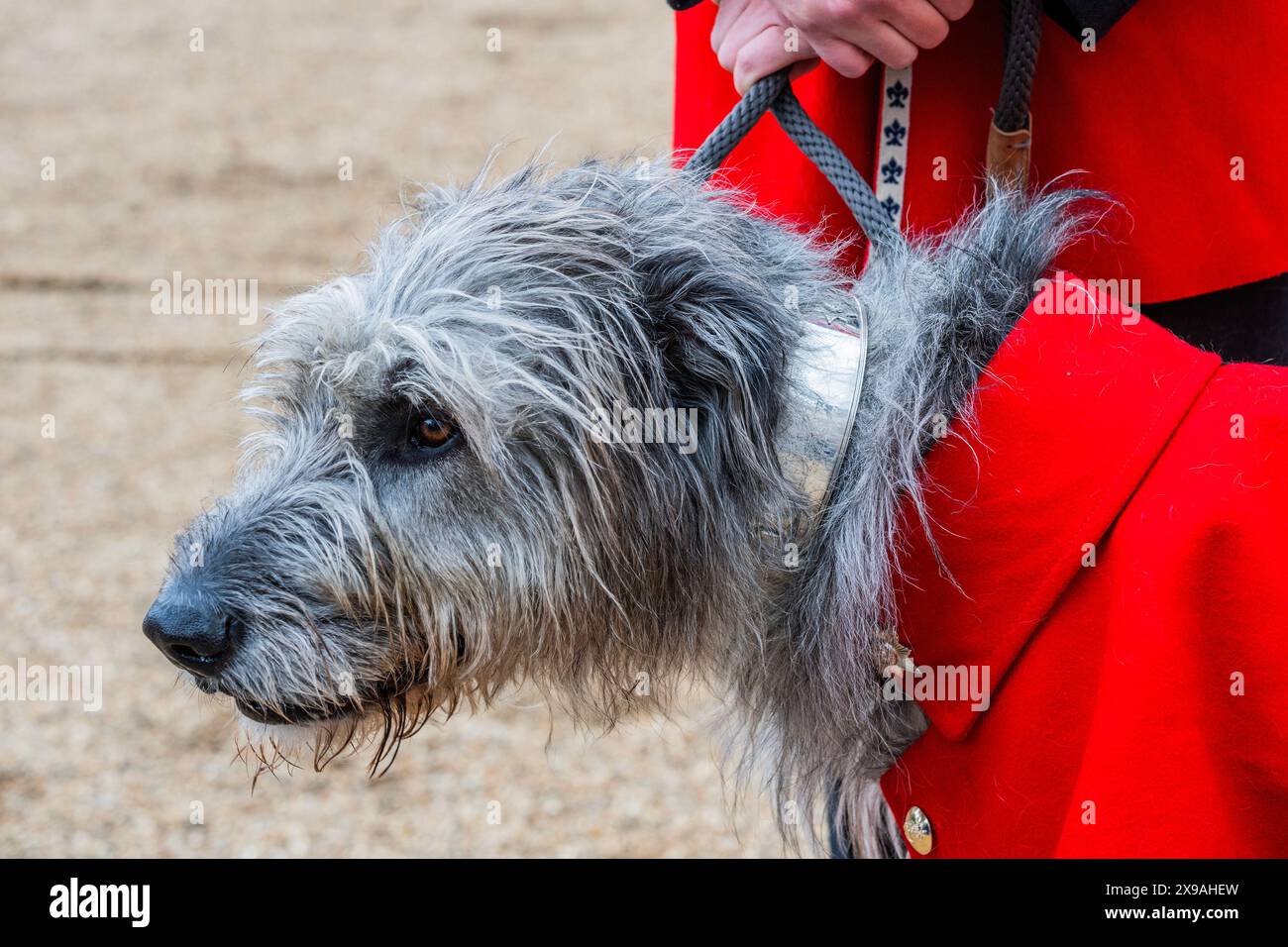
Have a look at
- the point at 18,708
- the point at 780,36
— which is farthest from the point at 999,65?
the point at 18,708

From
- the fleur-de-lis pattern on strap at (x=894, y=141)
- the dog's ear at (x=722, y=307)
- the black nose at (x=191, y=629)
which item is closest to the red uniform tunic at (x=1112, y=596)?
the dog's ear at (x=722, y=307)

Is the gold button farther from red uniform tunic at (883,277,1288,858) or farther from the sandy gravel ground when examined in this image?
the sandy gravel ground

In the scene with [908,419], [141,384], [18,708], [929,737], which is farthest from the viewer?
[141,384]

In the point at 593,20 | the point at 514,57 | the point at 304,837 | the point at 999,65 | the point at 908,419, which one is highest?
the point at 593,20

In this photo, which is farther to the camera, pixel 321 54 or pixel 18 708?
pixel 321 54

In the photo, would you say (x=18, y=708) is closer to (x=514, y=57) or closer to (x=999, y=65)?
(x=999, y=65)

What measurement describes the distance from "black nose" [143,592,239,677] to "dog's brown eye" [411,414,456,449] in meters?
0.47

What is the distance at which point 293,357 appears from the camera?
2.46 m

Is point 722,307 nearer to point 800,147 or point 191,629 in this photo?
point 800,147

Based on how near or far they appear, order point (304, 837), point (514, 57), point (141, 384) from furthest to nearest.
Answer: point (514, 57) → point (141, 384) → point (304, 837)

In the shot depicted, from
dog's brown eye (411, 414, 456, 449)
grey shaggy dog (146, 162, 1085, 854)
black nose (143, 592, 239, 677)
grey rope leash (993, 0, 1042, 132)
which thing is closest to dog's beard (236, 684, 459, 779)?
grey shaggy dog (146, 162, 1085, 854)

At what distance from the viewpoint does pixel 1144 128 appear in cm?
249

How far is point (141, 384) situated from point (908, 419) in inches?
248

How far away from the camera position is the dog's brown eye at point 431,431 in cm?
229
